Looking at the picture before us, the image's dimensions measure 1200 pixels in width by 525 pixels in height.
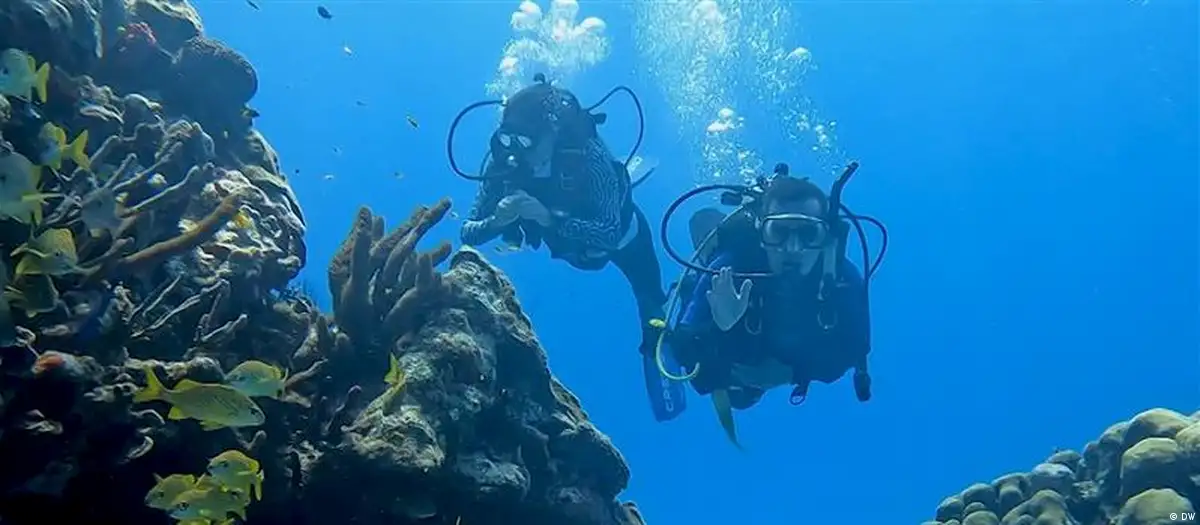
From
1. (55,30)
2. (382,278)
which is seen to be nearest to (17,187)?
(55,30)

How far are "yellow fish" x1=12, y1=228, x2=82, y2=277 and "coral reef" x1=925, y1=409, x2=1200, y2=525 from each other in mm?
5963

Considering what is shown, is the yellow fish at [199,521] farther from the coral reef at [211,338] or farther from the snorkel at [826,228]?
the snorkel at [826,228]

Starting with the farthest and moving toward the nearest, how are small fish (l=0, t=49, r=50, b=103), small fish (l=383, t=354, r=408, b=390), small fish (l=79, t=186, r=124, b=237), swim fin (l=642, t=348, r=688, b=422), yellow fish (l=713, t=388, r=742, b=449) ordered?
swim fin (l=642, t=348, r=688, b=422), yellow fish (l=713, t=388, r=742, b=449), small fish (l=383, t=354, r=408, b=390), small fish (l=79, t=186, r=124, b=237), small fish (l=0, t=49, r=50, b=103)

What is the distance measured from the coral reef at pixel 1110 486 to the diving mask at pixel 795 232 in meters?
2.36

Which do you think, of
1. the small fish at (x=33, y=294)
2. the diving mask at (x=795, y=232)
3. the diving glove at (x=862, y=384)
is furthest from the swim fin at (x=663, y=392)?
the small fish at (x=33, y=294)

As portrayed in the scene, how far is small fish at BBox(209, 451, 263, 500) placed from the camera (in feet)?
11.8

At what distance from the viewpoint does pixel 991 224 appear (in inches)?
2527

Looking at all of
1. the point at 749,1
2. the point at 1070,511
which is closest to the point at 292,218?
the point at 1070,511

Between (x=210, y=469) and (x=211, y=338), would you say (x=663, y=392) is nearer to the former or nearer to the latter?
(x=211, y=338)

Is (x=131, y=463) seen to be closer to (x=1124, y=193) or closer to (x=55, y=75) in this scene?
(x=55, y=75)

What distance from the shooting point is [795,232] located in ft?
22.0

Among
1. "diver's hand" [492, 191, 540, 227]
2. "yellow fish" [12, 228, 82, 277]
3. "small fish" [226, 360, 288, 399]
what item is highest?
"diver's hand" [492, 191, 540, 227]

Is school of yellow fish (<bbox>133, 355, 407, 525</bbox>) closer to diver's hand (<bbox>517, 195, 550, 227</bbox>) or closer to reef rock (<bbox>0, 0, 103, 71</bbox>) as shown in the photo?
reef rock (<bbox>0, 0, 103, 71</bbox>)

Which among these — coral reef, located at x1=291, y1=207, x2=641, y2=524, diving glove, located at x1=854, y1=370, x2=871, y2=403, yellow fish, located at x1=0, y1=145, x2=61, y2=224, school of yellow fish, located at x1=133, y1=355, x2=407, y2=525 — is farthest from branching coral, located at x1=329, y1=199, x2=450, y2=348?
diving glove, located at x1=854, y1=370, x2=871, y2=403
